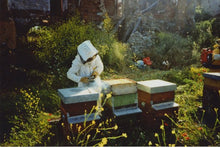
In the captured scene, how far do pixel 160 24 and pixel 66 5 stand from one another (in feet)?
23.9

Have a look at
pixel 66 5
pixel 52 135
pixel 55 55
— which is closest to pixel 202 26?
pixel 66 5

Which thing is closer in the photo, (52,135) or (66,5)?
(52,135)

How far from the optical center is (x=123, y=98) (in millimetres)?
3432

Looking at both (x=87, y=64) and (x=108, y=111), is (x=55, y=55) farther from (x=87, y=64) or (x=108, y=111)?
(x=108, y=111)

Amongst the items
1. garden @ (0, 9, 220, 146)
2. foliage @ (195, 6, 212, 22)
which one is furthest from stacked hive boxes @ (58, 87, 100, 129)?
foliage @ (195, 6, 212, 22)

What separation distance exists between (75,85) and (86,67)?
222 cm

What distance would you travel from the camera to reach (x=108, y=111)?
12.3ft

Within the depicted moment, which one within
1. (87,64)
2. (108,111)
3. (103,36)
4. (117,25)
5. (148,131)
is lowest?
(148,131)

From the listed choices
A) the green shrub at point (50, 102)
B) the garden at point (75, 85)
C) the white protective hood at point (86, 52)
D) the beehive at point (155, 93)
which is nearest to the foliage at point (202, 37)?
the garden at point (75, 85)

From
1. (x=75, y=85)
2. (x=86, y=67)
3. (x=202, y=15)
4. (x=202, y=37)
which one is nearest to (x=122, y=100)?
(x=86, y=67)

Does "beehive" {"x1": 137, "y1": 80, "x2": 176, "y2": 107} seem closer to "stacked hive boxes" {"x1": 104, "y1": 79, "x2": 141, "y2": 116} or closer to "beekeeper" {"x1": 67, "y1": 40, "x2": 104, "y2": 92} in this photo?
"stacked hive boxes" {"x1": 104, "y1": 79, "x2": 141, "y2": 116}

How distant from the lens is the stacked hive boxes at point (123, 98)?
3.34 meters

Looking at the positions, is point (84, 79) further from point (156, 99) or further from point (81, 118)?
point (156, 99)

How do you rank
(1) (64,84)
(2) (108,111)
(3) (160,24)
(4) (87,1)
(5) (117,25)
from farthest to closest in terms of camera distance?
(3) (160,24) < (5) (117,25) < (4) (87,1) < (1) (64,84) < (2) (108,111)
